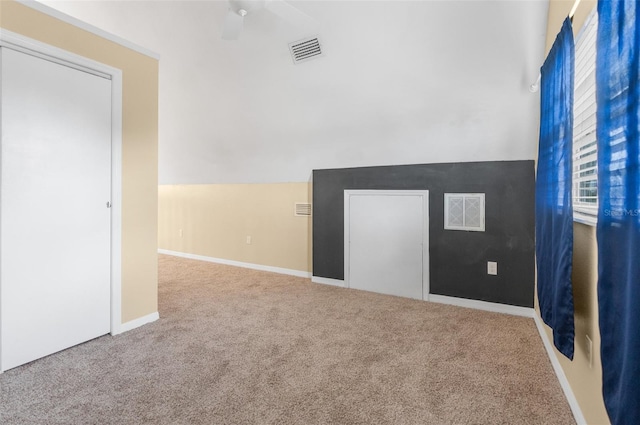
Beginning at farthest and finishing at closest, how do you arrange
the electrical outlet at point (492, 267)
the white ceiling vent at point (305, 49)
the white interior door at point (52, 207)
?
the white ceiling vent at point (305, 49)
the electrical outlet at point (492, 267)
the white interior door at point (52, 207)

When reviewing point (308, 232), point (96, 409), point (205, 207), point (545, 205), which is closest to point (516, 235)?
point (545, 205)

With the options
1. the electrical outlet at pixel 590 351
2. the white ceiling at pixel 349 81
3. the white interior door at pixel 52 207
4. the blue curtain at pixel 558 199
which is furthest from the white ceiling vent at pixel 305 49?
the electrical outlet at pixel 590 351

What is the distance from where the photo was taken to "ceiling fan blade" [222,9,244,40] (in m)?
2.55

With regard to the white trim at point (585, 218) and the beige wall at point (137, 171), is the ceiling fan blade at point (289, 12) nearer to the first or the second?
the beige wall at point (137, 171)

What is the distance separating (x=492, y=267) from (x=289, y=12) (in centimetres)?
283

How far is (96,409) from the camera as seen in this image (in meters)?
1.65

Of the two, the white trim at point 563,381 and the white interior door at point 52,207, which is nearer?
the white trim at point 563,381

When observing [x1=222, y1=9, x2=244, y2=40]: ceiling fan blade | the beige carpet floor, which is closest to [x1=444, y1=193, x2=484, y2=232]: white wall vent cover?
the beige carpet floor

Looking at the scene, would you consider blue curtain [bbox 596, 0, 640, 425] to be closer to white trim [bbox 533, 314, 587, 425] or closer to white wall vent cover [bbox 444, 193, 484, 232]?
white trim [bbox 533, 314, 587, 425]

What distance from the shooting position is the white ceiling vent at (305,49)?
3.31 metres

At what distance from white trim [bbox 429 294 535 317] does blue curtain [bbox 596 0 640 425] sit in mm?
2174

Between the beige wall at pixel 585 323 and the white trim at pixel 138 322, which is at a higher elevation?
the beige wall at pixel 585 323

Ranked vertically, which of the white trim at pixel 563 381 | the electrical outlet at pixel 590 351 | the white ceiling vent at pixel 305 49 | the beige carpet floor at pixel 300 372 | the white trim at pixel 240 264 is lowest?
the beige carpet floor at pixel 300 372

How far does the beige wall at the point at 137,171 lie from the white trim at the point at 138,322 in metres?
0.03
